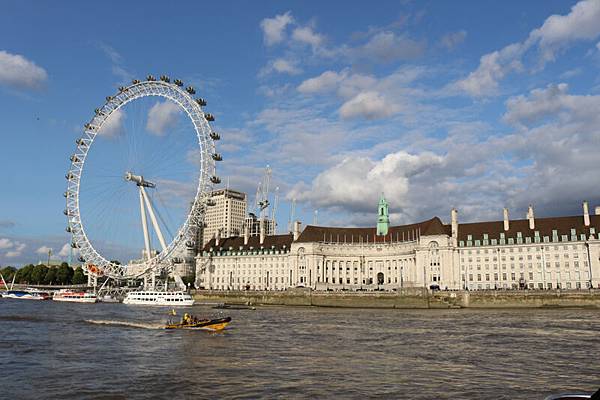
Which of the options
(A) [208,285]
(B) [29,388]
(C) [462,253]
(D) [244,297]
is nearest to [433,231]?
(C) [462,253]

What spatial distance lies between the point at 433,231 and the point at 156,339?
96.8 meters

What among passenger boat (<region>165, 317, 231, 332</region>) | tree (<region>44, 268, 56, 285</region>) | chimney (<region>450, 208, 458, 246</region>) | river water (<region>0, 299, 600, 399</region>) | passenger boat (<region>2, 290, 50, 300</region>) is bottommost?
river water (<region>0, 299, 600, 399</region>)

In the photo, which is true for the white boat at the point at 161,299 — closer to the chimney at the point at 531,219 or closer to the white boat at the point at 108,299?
the white boat at the point at 108,299

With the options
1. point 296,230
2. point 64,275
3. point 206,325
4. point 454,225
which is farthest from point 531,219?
point 64,275

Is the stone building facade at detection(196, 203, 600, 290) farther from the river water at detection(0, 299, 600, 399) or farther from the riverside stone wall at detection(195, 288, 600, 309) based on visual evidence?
the river water at detection(0, 299, 600, 399)

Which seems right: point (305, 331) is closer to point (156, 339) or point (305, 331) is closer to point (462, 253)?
point (156, 339)

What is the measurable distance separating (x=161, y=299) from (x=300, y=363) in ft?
278

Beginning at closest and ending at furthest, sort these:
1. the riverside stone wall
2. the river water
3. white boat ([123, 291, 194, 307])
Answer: the river water → the riverside stone wall → white boat ([123, 291, 194, 307])

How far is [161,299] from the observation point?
11081 cm

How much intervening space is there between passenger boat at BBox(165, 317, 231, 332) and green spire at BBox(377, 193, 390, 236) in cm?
10987

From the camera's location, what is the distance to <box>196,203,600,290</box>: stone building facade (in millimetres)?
113812

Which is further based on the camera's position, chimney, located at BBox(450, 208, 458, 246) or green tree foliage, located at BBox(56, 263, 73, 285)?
green tree foliage, located at BBox(56, 263, 73, 285)

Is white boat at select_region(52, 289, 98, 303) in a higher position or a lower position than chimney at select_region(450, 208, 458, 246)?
lower

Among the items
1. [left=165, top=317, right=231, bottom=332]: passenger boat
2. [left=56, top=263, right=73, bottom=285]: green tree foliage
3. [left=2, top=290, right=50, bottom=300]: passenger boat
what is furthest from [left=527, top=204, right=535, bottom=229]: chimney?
[left=56, top=263, right=73, bottom=285]: green tree foliage
